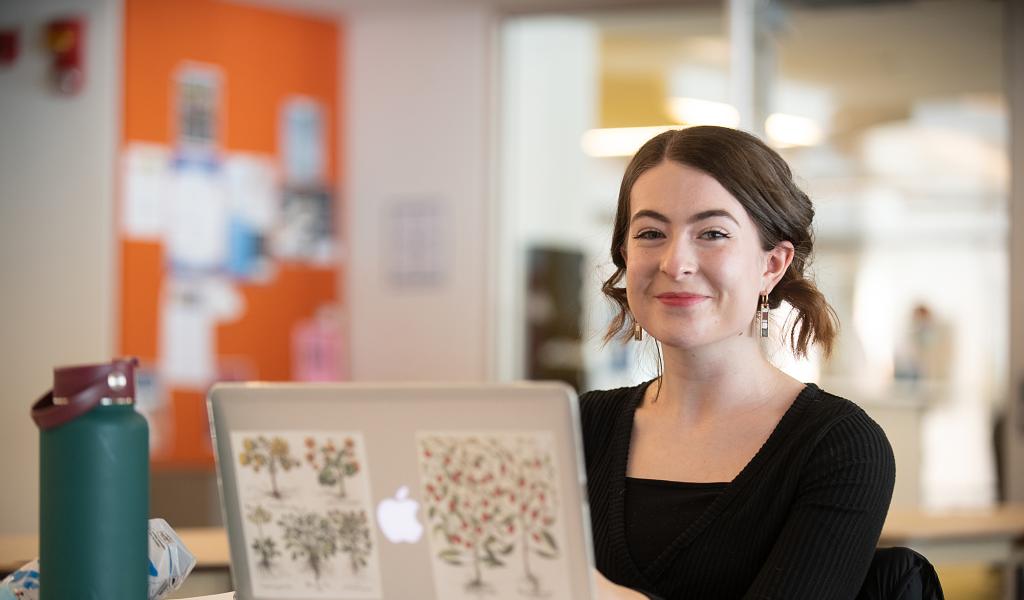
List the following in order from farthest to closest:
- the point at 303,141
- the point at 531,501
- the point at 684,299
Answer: the point at 303,141, the point at 684,299, the point at 531,501

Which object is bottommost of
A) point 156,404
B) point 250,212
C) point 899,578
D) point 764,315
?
point 156,404

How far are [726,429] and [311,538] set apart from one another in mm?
686

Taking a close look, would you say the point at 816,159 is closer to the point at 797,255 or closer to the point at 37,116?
the point at 37,116

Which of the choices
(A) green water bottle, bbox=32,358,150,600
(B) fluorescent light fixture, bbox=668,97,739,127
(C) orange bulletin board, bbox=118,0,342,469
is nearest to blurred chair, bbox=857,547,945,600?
(A) green water bottle, bbox=32,358,150,600

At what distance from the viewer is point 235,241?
539 cm

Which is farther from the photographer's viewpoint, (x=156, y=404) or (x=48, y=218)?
(x=156, y=404)

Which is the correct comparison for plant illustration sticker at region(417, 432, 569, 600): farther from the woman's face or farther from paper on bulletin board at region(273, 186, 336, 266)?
paper on bulletin board at region(273, 186, 336, 266)

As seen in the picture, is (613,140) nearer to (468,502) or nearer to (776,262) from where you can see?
(776,262)

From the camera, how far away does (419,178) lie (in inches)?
229

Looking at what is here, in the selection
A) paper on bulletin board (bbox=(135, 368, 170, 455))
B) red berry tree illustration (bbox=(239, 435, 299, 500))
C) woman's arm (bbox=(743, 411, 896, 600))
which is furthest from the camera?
paper on bulletin board (bbox=(135, 368, 170, 455))

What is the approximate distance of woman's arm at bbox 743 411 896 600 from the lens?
143 cm

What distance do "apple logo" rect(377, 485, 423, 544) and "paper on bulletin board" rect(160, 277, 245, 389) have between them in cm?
417

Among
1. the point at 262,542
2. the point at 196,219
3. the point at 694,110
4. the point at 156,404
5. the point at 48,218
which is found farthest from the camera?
the point at 694,110

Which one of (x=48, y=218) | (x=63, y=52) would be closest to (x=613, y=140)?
(x=63, y=52)
